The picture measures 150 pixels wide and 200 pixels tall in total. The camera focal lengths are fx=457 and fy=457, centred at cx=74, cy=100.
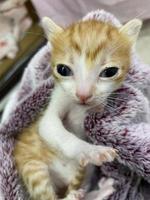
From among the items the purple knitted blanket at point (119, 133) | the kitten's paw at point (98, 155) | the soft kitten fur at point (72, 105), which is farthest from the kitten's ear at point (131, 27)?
the kitten's paw at point (98, 155)

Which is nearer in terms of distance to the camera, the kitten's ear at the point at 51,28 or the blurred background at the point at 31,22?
the kitten's ear at the point at 51,28

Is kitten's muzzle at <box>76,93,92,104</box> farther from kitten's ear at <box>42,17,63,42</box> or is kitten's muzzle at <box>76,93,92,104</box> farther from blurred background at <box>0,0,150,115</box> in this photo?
blurred background at <box>0,0,150,115</box>

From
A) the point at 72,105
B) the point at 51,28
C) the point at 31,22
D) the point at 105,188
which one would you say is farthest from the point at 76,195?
the point at 31,22

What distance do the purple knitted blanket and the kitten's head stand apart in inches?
3.0

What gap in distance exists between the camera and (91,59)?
31.2 inches

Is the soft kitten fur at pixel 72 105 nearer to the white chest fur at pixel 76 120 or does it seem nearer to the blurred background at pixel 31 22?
the white chest fur at pixel 76 120

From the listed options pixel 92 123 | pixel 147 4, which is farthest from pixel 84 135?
pixel 147 4

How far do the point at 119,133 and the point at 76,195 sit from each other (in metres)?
0.14

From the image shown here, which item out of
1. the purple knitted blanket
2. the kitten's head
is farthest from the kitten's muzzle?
the purple knitted blanket

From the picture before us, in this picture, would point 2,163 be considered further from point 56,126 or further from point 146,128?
point 146,128

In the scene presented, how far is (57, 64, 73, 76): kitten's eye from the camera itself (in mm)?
822

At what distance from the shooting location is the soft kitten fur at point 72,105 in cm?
80

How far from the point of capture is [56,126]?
0.88 meters

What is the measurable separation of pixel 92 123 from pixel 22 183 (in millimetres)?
194
